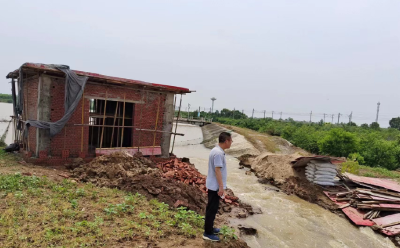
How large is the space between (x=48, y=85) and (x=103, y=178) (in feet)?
12.4

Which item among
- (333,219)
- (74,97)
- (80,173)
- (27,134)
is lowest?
(333,219)

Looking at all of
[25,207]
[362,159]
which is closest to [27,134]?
[25,207]

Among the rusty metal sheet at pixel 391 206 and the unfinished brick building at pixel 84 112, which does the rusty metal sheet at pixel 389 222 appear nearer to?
the rusty metal sheet at pixel 391 206

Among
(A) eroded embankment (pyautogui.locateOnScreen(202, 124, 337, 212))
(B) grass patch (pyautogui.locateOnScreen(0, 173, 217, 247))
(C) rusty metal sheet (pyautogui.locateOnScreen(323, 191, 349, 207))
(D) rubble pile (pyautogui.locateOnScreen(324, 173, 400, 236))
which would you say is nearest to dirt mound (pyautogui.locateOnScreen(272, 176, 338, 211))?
(A) eroded embankment (pyautogui.locateOnScreen(202, 124, 337, 212))

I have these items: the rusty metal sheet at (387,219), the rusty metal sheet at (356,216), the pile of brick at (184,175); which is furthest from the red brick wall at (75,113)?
the rusty metal sheet at (387,219)

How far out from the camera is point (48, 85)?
855 centimetres

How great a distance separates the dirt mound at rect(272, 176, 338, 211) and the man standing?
669 centimetres

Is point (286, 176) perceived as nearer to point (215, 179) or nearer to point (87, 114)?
point (215, 179)

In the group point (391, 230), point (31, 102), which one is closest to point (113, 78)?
point (31, 102)

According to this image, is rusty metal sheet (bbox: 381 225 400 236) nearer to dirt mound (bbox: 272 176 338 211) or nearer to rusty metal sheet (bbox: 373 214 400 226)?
rusty metal sheet (bbox: 373 214 400 226)

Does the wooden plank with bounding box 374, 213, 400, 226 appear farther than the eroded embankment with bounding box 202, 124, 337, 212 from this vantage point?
No

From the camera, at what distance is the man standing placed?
4.12 meters

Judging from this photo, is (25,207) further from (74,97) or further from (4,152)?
(4,152)

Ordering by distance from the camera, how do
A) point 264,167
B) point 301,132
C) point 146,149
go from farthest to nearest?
point 301,132
point 264,167
point 146,149
